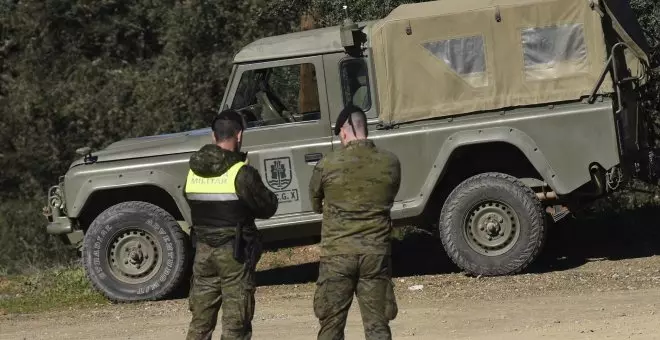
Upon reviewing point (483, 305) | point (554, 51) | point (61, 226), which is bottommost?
point (483, 305)

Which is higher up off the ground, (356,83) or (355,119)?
(355,119)

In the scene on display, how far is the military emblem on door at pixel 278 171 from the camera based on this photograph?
1072cm

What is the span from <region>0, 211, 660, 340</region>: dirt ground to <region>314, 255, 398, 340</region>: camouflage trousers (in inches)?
72.0

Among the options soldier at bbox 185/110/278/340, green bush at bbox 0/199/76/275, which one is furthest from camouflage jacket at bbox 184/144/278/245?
green bush at bbox 0/199/76/275

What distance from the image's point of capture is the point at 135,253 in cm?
1102

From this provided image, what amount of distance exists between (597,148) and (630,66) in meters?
0.98

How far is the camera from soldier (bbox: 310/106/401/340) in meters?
6.70

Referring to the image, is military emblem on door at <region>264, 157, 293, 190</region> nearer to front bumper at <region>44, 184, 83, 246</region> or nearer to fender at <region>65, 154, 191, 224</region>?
fender at <region>65, 154, 191, 224</region>

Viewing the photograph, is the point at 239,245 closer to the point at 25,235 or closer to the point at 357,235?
the point at 357,235

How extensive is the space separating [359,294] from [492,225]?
4082 mm

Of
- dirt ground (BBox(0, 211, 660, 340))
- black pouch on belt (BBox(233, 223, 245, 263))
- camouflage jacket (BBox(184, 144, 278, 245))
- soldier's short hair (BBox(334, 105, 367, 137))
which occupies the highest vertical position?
soldier's short hair (BBox(334, 105, 367, 137))

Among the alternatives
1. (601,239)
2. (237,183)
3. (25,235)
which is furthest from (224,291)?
(25,235)

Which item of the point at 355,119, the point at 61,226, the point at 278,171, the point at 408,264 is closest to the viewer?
the point at 355,119

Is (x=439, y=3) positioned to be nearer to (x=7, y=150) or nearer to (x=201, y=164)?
(x=201, y=164)
